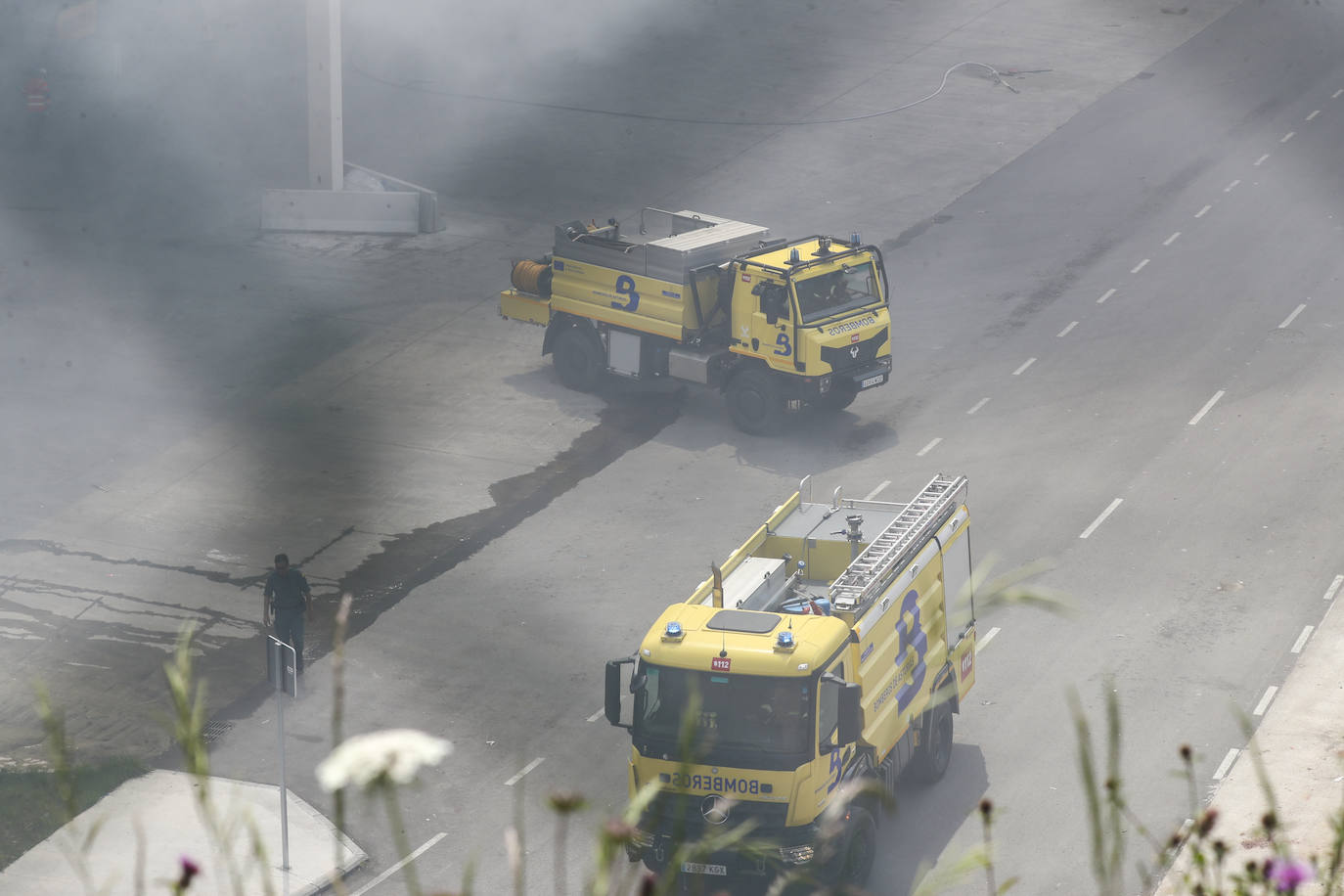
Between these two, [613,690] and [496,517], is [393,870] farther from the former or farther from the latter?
[496,517]

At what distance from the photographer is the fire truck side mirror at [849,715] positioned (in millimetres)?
13586

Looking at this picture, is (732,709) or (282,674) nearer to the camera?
(732,709)

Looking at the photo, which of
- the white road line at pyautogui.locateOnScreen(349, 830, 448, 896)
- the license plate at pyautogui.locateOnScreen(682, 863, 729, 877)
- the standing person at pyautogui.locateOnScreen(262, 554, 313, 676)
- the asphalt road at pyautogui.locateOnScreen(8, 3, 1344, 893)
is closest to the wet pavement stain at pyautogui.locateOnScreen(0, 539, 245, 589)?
the asphalt road at pyautogui.locateOnScreen(8, 3, 1344, 893)

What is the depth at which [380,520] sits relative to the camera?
2273 centimetres

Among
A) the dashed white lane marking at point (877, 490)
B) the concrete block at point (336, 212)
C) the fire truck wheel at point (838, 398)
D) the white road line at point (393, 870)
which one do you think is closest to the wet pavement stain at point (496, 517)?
the fire truck wheel at point (838, 398)

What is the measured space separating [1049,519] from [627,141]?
66.4 ft

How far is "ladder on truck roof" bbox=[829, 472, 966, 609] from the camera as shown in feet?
47.7

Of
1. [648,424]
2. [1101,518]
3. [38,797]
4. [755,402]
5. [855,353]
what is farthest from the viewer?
[648,424]

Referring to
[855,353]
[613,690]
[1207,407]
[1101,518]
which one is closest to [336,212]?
[855,353]

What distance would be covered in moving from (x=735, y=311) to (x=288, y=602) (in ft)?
30.4

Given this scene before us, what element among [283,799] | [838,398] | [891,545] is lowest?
[283,799]

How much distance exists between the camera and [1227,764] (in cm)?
1708

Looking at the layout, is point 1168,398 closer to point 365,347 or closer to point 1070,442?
point 1070,442

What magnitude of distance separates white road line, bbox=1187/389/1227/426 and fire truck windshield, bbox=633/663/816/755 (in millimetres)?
14021
